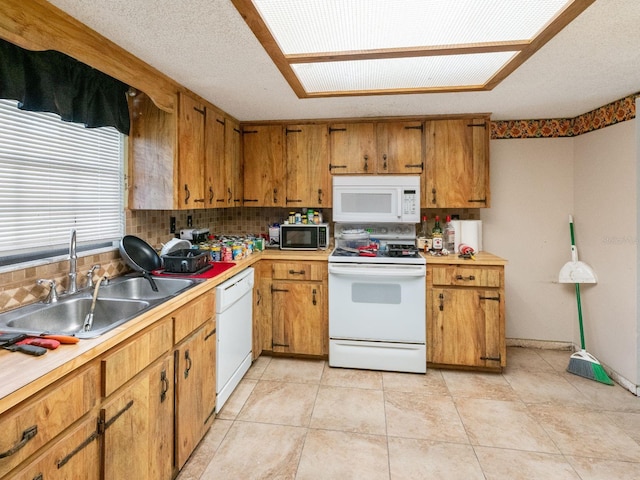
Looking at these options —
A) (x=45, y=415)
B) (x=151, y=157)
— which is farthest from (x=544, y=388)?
(x=151, y=157)

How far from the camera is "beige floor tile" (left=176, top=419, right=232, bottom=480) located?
175cm

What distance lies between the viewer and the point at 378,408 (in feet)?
7.64

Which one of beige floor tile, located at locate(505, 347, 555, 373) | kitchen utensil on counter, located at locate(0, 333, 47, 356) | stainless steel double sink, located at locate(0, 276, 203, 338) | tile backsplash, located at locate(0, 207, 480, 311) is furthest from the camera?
beige floor tile, located at locate(505, 347, 555, 373)

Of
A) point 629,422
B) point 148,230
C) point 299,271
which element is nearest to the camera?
point 629,422

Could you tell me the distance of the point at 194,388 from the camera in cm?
185

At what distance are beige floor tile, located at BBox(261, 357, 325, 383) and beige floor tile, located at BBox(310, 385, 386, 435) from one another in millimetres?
198

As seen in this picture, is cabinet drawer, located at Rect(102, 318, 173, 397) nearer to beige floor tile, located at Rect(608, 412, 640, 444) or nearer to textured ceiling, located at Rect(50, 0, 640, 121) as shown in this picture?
textured ceiling, located at Rect(50, 0, 640, 121)

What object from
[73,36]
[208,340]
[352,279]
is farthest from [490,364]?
[73,36]

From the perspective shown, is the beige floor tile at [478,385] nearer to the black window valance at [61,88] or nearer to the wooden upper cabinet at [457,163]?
the wooden upper cabinet at [457,163]

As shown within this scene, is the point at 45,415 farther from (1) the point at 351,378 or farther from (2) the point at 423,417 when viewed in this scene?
(1) the point at 351,378

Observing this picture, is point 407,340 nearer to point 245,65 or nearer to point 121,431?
point 121,431

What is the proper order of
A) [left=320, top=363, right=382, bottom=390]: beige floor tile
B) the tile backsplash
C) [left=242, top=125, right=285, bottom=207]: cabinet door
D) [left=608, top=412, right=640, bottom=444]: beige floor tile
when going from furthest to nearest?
[left=242, top=125, right=285, bottom=207]: cabinet door → [left=320, top=363, right=382, bottom=390]: beige floor tile → [left=608, top=412, right=640, bottom=444]: beige floor tile → the tile backsplash

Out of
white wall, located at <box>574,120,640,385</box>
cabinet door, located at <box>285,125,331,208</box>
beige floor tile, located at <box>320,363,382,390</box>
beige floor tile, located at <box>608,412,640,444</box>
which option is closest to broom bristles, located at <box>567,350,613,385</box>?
white wall, located at <box>574,120,640,385</box>

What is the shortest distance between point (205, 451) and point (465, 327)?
2.04m
